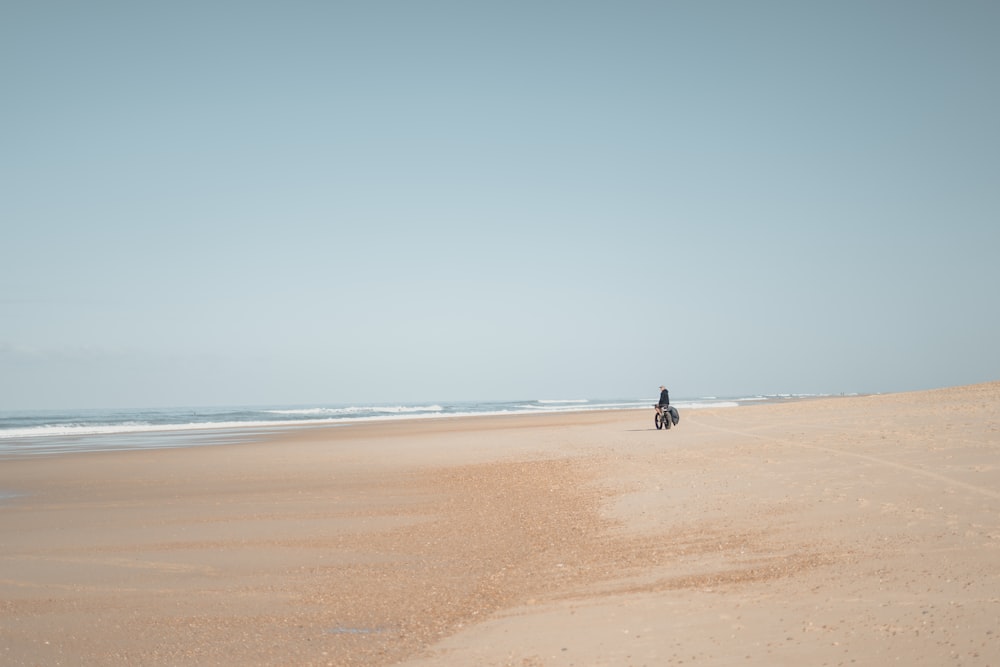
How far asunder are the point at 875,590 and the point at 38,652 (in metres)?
8.46

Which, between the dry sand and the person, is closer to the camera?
the dry sand

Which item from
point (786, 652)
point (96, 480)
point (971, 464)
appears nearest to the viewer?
Answer: point (786, 652)

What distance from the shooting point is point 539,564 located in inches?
392

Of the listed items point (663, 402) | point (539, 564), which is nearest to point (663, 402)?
point (663, 402)

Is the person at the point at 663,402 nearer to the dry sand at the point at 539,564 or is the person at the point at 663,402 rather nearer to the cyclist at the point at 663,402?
the cyclist at the point at 663,402

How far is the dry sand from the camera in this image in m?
6.60

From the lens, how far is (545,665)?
6.16 m

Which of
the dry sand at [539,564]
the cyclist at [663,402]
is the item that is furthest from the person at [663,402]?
the dry sand at [539,564]

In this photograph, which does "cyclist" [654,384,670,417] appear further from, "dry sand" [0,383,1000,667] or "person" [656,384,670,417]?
"dry sand" [0,383,1000,667]

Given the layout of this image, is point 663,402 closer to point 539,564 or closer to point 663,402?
point 663,402

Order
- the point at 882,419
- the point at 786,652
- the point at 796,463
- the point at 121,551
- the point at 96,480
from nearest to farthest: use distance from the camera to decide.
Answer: the point at 786,652
the point at 121,551
the point at 796,463
the point at 96,480
the point at 882,419

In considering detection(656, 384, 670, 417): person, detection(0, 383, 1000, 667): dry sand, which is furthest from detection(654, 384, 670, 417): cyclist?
detection(0, 383, 1000, 667): dry sand

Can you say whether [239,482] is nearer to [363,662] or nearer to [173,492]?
[173,492]

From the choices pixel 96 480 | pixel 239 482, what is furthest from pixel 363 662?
pixel 96 480
